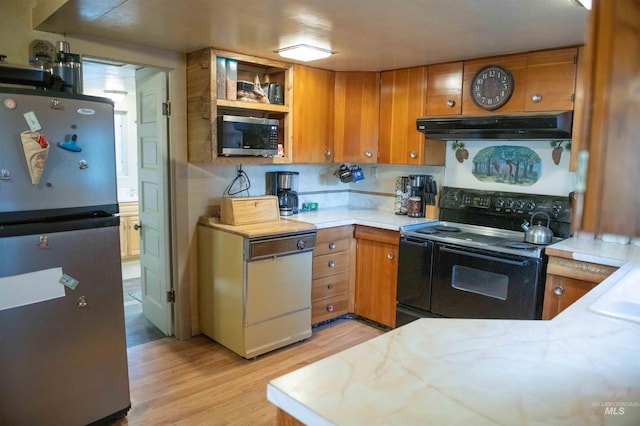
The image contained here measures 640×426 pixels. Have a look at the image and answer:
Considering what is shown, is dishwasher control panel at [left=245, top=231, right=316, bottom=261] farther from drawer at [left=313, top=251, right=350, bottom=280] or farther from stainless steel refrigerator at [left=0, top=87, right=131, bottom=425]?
stainless steel refrigerator at [left=0, top=87, right=131, bottom=425]

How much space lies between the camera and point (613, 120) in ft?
1.43

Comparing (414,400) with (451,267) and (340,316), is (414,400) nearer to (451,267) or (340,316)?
(451,267)

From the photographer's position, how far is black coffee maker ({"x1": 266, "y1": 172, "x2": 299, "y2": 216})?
12.4 ft

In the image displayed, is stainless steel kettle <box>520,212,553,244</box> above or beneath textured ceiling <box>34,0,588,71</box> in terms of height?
beneath

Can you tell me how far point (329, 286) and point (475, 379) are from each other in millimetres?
2656

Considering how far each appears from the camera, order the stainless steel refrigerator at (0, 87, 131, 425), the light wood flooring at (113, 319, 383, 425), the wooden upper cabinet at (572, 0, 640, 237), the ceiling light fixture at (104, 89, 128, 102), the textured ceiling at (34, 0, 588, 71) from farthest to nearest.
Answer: the ceiling light fixture at (104, 89, 128, 102) → the light wood flooring at (113, 319, 383, 425) → the textured ceiling at (34, 0, 588, 71) → the stainless steel refrigerator at (0, 87, 131, 425) → the wooden upper cabinet at (572, 0, 640, 237)

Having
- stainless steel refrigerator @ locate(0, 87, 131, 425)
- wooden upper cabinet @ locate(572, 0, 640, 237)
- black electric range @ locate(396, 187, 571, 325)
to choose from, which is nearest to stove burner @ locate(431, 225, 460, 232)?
black electric range @ locate(396, 187, 571, 325)

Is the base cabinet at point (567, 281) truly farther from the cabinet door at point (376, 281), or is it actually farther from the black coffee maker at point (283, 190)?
the black coffee maker at point (283, 190)

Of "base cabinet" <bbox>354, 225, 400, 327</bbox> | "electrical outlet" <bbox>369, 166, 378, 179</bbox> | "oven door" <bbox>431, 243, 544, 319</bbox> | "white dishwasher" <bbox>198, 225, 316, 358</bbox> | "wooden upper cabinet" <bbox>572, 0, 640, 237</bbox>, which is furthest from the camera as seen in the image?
"electrical outlet" <bbox>369, 166, 378, 179</bbox>

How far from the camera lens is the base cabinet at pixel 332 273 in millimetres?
3537

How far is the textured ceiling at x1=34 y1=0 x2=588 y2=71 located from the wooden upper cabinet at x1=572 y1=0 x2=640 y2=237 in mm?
1741

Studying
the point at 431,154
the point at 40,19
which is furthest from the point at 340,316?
the point at 40,19

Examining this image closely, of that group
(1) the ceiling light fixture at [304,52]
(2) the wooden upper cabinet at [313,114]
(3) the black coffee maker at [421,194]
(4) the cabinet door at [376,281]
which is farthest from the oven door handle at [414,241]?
(1) the ceiling light fixture at [304,52]

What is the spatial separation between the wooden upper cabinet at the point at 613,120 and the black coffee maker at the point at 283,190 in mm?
3363
